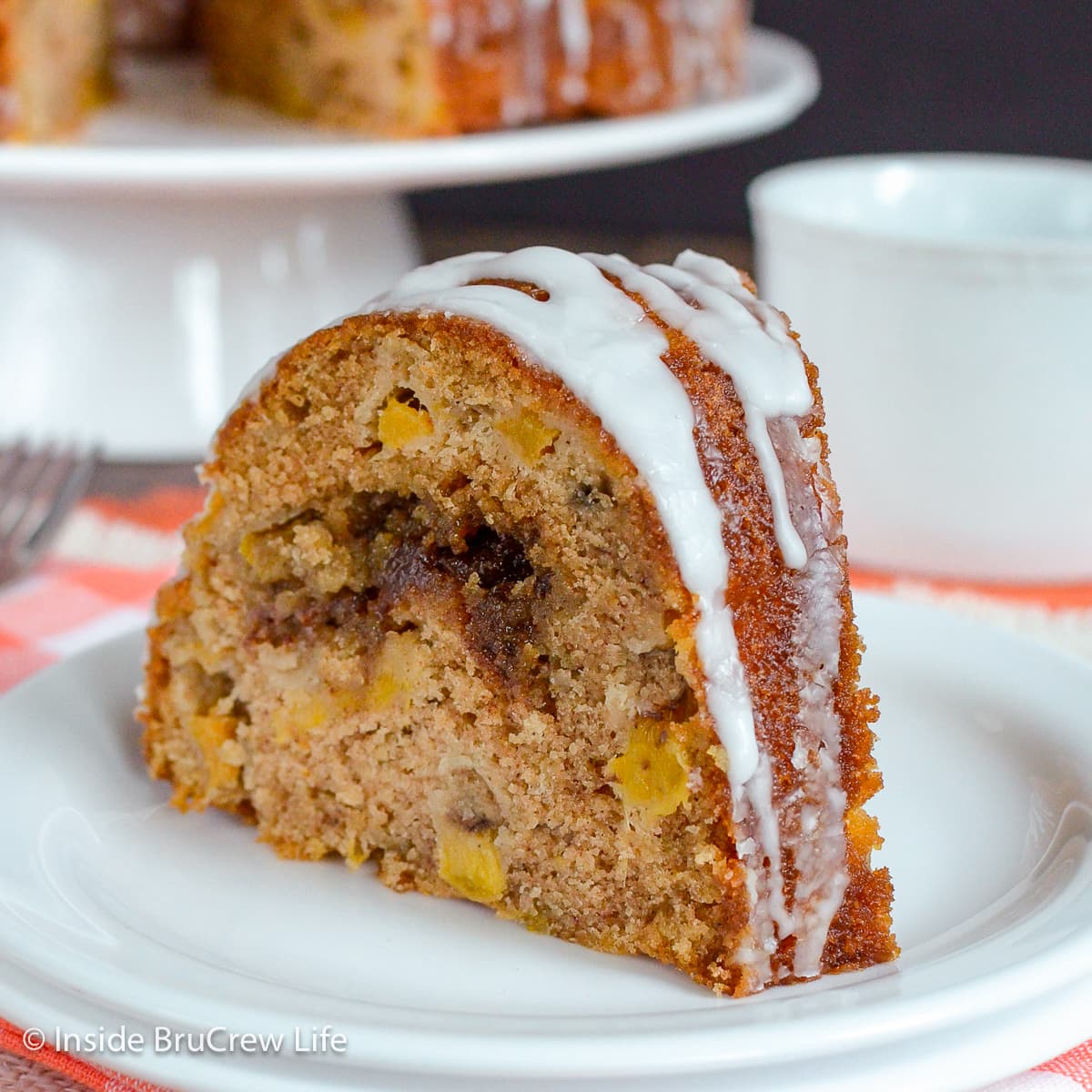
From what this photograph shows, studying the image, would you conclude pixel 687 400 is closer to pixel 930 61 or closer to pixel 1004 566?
pixel 1004 566

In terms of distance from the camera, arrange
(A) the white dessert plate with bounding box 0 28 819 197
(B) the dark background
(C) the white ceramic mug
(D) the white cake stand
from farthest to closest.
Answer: (B) the dark background < (D) the white cake stand < (A) the white dessert plate with bounding box 0 28 819 197 < (C) the white ceramic mug

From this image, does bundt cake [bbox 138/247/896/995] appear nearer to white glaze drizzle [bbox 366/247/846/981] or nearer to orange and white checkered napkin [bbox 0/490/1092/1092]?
white glaze drizzle [bbox 366/247/846/981]

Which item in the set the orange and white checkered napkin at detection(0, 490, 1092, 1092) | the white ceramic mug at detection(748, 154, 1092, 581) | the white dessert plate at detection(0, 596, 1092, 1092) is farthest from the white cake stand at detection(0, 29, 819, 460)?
the white dessert plate at detection(0, 596, 1092, 1092)

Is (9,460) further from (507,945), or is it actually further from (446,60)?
(507,945)

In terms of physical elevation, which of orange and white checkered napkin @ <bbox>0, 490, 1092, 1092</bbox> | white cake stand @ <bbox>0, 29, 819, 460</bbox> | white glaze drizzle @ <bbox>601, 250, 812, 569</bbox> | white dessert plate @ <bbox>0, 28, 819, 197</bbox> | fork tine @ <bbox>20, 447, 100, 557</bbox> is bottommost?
orange and white checkered napkin @ <bbox>0, 490, 1092, 1092</bbox>

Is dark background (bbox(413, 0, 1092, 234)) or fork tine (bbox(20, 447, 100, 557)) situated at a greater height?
dark background (bbox(413, 0, 1092, 234))

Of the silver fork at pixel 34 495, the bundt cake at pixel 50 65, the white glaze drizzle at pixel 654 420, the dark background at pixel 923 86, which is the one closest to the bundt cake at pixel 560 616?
the white glaze drizzle at pixel 654 420

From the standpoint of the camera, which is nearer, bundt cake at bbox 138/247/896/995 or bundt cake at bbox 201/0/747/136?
bundt cake at bbox 138/247/896/995

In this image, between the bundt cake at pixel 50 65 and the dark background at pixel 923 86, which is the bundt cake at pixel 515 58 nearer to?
Answer: the bundt cake at pixel 50 65
